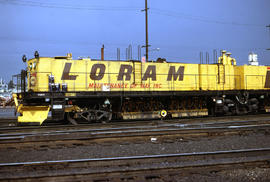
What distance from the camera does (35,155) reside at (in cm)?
583

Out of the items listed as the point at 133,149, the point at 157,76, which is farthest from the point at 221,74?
the point at 133,149

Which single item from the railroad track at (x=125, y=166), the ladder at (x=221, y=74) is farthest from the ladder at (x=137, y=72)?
the railroad track at (x=125, y=166)

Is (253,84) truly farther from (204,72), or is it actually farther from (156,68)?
(156,68)

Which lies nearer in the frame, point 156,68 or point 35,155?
point 35,155

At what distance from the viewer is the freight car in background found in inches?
431

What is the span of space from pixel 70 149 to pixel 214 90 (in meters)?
9.74

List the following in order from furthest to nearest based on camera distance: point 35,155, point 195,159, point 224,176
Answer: point 35,155 < point 195,159 < point 224,176

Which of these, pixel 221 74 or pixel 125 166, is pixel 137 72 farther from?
pixel 125 166

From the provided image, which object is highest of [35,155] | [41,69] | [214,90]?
[41,69]

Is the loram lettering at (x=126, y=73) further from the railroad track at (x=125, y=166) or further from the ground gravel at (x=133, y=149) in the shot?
the railroad track at (x=125, y=166)

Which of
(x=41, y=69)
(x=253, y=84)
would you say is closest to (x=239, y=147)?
(x=41, y=69)

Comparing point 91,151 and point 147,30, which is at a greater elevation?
point 147,30

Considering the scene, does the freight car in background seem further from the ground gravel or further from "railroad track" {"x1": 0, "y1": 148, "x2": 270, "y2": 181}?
"railroad track" {"x1": 0, "y1": 148, "x2": 270, "y2": 181}

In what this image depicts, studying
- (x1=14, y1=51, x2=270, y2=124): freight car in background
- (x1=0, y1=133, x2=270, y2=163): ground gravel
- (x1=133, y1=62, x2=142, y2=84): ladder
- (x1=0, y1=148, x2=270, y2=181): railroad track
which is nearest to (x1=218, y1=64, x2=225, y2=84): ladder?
(x1=14, y1=51, x2=270, y2=124): freight car in background
